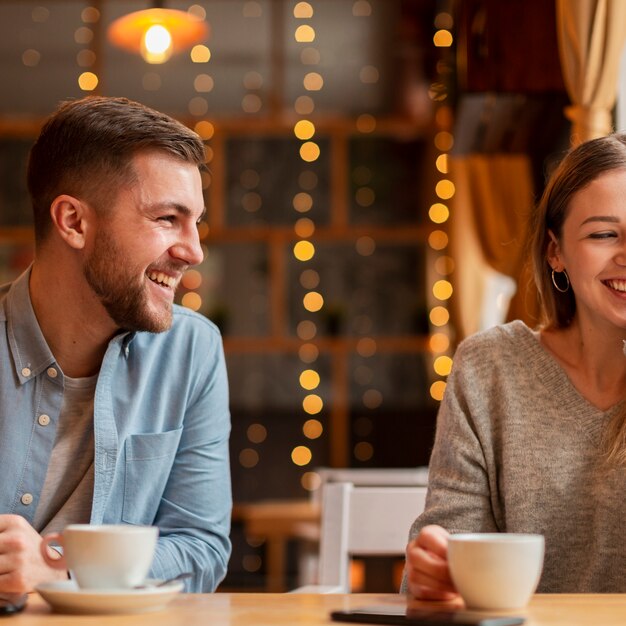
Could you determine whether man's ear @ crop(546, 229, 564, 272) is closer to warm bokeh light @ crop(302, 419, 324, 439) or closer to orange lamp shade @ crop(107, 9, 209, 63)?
orange lamp shade @ crop(107, 9, 209, 63)

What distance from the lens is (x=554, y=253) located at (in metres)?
1.76

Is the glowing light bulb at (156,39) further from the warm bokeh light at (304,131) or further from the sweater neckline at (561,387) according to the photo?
the sweater neckline at (561,387)

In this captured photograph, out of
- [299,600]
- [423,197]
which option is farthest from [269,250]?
[299,600]

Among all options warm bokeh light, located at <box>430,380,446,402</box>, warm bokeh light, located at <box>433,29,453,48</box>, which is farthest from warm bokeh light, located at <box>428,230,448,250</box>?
warm bokeh light, located at <box>433,29,453,48</box>

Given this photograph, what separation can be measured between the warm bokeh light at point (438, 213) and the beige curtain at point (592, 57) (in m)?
4.30

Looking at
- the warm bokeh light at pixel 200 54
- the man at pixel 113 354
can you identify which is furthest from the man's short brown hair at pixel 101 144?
the warm bokeh light at pixel 200 54

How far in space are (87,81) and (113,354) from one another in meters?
5.89

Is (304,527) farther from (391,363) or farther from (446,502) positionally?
(446,502)

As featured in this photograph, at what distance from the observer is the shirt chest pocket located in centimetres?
163

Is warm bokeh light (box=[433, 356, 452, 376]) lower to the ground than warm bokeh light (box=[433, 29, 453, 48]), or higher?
lower

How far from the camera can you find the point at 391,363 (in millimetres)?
6934

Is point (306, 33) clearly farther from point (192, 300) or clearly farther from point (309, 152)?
point (192, 300)

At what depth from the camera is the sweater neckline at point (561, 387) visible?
159 centimetres

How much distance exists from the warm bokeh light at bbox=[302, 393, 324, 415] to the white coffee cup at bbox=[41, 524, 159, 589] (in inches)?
229
